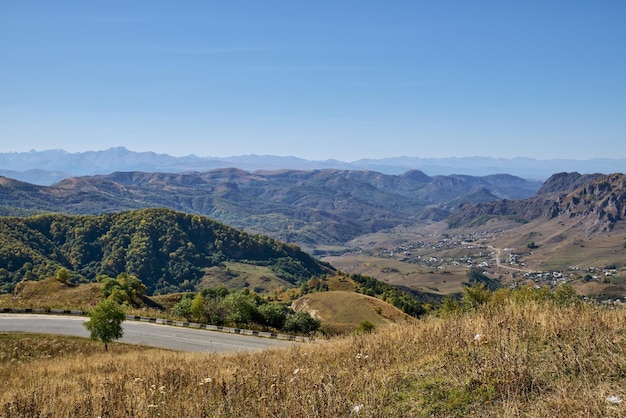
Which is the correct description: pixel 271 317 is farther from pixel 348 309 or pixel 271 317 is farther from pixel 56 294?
pixel 56 294

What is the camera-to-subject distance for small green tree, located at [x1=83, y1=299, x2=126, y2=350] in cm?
3378

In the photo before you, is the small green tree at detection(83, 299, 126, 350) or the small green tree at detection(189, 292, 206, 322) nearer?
the small green tree at detection(83, 299, 126, 350)

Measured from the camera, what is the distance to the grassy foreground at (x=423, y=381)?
22.8 ft

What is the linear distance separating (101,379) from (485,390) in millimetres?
11649

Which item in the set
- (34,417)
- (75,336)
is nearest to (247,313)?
(75,336)

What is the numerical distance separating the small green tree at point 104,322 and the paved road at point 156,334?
18.2ft

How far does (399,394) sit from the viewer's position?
7.98 meters

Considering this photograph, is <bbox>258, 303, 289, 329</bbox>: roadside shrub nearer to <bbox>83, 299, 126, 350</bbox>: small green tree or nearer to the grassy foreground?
<bbox>83, 299, 126, 350</bbox>: small green tree

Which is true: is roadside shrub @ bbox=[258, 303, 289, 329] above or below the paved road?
below

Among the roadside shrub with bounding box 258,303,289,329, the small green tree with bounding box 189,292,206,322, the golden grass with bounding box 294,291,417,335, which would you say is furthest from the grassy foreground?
the golden grass with bounding box 294,291,417,335

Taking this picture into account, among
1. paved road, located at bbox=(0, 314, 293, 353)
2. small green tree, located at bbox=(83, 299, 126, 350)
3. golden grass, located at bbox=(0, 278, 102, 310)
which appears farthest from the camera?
golden grass, located at bbox=(0, 278, 102, 310)

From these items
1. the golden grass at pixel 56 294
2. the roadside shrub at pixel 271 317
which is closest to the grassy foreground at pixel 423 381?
the roadside shrub at pixel 271 317

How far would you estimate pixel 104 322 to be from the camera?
34.1 m

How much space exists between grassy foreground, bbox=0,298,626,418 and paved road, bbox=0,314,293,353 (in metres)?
26.6
